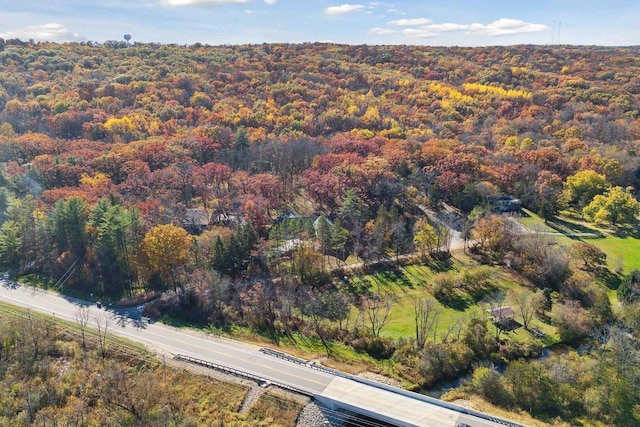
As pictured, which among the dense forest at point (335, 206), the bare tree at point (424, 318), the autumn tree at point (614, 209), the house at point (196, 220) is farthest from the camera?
the autumn tree at point (614, 209)

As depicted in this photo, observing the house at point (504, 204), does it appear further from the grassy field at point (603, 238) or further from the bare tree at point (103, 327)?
the bare tree at point (103, 327)

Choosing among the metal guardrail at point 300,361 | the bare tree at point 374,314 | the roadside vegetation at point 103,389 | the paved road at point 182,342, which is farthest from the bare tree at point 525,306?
the roadside vegetation at point 103,389

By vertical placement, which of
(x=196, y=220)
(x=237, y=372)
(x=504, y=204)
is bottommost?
(x=237, y=372)

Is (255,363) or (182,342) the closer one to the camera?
(255,363)

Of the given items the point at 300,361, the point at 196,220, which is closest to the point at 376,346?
the point at 300,361

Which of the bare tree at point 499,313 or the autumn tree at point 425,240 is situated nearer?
the bare tree at point 499,313

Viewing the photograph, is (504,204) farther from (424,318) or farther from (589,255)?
(424,318)

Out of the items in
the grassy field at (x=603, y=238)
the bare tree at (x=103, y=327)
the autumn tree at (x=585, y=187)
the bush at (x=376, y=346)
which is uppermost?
the autumn tree at (x=585, y=187)
